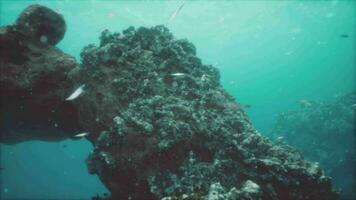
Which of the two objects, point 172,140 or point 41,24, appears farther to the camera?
point 41,24

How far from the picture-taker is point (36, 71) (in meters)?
9.16

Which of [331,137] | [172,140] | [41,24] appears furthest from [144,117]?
[331,137]

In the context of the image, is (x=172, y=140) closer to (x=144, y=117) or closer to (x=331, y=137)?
(x=144, y=117)

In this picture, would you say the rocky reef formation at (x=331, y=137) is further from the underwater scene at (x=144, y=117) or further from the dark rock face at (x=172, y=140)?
the dark rock face at (x=172, y=140)

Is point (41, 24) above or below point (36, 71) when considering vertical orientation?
above

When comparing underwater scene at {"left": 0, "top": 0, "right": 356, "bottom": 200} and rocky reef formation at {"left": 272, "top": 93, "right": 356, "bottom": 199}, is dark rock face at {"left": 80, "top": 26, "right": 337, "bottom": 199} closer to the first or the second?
underwater scene at {"left": 0, "top": 0, "right": 356, "bottom": 200}

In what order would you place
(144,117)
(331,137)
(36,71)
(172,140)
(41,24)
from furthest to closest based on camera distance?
(331,137) < (41,24) < (36,71) < (144,117) < (172,140)

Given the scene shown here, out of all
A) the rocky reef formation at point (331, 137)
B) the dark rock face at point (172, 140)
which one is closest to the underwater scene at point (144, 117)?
the dark rock face at point (172, 140)

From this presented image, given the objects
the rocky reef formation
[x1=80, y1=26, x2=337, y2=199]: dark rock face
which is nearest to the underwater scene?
[x1=80, y1=26, x2=337, y2=199]: dark rock face

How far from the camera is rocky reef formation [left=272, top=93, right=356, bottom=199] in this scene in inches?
816

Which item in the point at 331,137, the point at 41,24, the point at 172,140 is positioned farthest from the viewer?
the point at 331,137

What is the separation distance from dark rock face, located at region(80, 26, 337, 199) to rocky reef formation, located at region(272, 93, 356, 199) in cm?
1378

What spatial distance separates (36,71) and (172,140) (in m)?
5.55

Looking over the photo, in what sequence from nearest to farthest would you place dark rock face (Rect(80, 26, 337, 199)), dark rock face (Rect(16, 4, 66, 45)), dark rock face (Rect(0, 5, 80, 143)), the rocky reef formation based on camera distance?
dark rock face (Rect(80, 26, 337, 199))
dark rock face (Rect(0, 5, 80, 143))
dark rock face (Rect(16, 4, 66, 45))
the rocky reef formation
